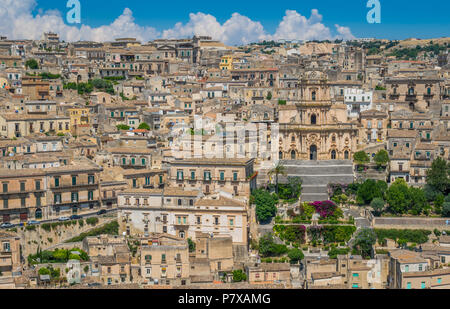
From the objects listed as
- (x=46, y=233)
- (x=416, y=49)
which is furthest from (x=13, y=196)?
(x=416, y=49)

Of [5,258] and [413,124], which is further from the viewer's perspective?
[413,124]

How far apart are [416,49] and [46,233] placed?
74.2 metres

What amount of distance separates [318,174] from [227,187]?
606cm

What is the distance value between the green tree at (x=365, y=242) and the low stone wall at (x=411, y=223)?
1521mm

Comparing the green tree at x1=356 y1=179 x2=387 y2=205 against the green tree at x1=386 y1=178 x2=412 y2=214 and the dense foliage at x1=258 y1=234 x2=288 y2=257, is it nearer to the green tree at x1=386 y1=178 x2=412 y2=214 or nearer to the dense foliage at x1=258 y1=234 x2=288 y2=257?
the green tree at x1=386 y1=178 x2=412 y2=214

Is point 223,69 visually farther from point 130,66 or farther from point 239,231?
point 239,231

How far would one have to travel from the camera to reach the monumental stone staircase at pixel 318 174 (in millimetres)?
34094

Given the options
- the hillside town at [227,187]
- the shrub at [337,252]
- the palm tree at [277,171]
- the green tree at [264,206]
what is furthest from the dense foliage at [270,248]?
the palm tree at [277,171]

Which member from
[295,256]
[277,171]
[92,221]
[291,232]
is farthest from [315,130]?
[92,221]

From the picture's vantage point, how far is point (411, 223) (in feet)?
102

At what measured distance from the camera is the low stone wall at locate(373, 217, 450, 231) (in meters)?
31.1

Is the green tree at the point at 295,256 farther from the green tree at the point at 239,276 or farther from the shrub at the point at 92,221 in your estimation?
the shrub at the point at 92,221

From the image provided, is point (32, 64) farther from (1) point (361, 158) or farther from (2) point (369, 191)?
(2) point (369, 191)

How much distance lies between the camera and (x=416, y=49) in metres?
93.2
